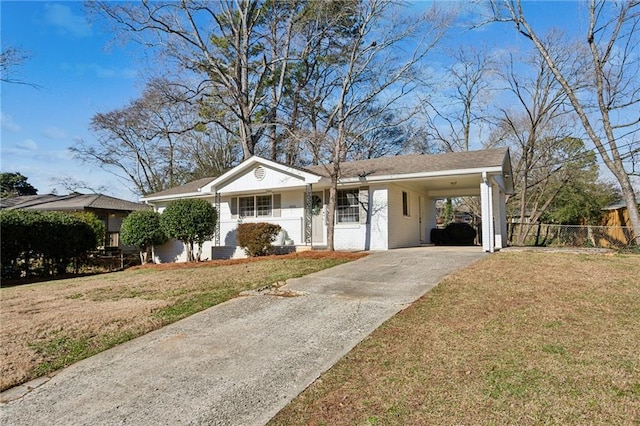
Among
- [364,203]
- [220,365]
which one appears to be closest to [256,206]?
[364,203]

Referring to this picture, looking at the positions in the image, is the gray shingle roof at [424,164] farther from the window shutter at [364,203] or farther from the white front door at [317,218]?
the white front door at [317,218]

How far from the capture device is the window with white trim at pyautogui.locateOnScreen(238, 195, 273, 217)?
16016 millimetres

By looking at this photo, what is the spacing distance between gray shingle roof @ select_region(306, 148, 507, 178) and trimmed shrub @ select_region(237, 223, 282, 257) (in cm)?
318

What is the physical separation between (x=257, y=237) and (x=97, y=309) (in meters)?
7.40

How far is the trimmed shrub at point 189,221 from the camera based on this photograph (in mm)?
14422

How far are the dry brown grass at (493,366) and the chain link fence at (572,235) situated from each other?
13834mm

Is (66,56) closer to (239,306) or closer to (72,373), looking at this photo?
(239,306)

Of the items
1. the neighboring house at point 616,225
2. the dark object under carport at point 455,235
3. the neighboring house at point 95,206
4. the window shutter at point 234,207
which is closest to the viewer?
the window shutter at point 234,207

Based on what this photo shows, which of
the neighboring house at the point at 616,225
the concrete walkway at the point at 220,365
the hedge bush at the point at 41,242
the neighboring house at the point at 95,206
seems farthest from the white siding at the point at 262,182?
the neighboring house at the point at 616,225

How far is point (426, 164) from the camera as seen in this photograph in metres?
13.6

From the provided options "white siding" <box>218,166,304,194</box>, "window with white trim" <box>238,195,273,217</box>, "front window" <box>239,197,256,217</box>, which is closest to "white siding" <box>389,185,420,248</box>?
"white siding" <box>218,166,304,194</box>

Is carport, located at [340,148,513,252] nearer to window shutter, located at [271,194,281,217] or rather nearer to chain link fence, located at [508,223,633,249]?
window shutter, located at [271,194,281,217]

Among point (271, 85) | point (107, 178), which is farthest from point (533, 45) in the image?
point (107, 178)

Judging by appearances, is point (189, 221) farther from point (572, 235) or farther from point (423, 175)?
→ point (572, 235)
